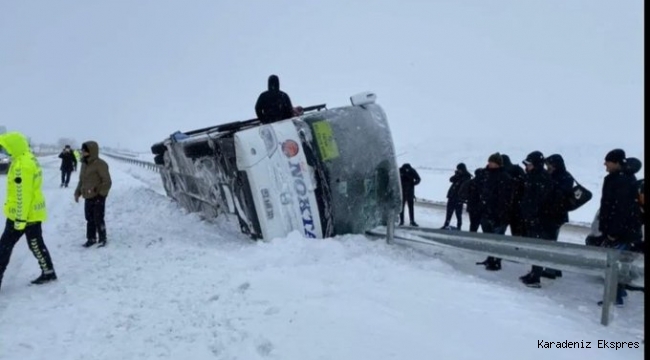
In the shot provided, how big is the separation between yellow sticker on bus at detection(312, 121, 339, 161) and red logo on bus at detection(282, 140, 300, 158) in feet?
1.01

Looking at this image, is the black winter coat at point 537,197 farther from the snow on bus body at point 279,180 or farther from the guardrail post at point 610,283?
the snow on bus body at point 279,180

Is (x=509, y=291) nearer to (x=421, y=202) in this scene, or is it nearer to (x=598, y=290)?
(x=598, y=290)

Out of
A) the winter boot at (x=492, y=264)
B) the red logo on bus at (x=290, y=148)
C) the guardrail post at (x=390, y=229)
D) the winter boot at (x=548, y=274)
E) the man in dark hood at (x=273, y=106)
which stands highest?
the man in dark hood at (x=273, y=106)

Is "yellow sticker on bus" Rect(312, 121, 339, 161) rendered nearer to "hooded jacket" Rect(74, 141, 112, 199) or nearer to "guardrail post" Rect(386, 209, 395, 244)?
"guardrail post" Rect(386, 209, 395, 244)

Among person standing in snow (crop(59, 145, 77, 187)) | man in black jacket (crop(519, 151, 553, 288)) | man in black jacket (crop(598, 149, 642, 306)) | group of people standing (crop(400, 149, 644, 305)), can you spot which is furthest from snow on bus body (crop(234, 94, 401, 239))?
person standing in snow (crop(59, 145, 77, 187))

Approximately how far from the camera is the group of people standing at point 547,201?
4.71 meters

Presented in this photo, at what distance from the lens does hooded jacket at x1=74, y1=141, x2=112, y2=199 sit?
24.4 ft

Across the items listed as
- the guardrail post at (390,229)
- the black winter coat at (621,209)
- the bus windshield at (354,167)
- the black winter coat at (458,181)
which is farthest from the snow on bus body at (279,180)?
the black winter coat at (458,181)

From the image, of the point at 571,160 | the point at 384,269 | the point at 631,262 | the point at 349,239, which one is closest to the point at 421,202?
the point at 349,239

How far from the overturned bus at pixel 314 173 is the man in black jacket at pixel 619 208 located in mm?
2541

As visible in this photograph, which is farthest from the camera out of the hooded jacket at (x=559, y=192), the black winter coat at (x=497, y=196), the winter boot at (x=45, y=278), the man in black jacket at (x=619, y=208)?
the black winter coat at (x=497, y=196)

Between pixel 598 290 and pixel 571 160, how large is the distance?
137ft

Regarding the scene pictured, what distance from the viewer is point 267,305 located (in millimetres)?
4223

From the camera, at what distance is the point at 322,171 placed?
6438 mm
